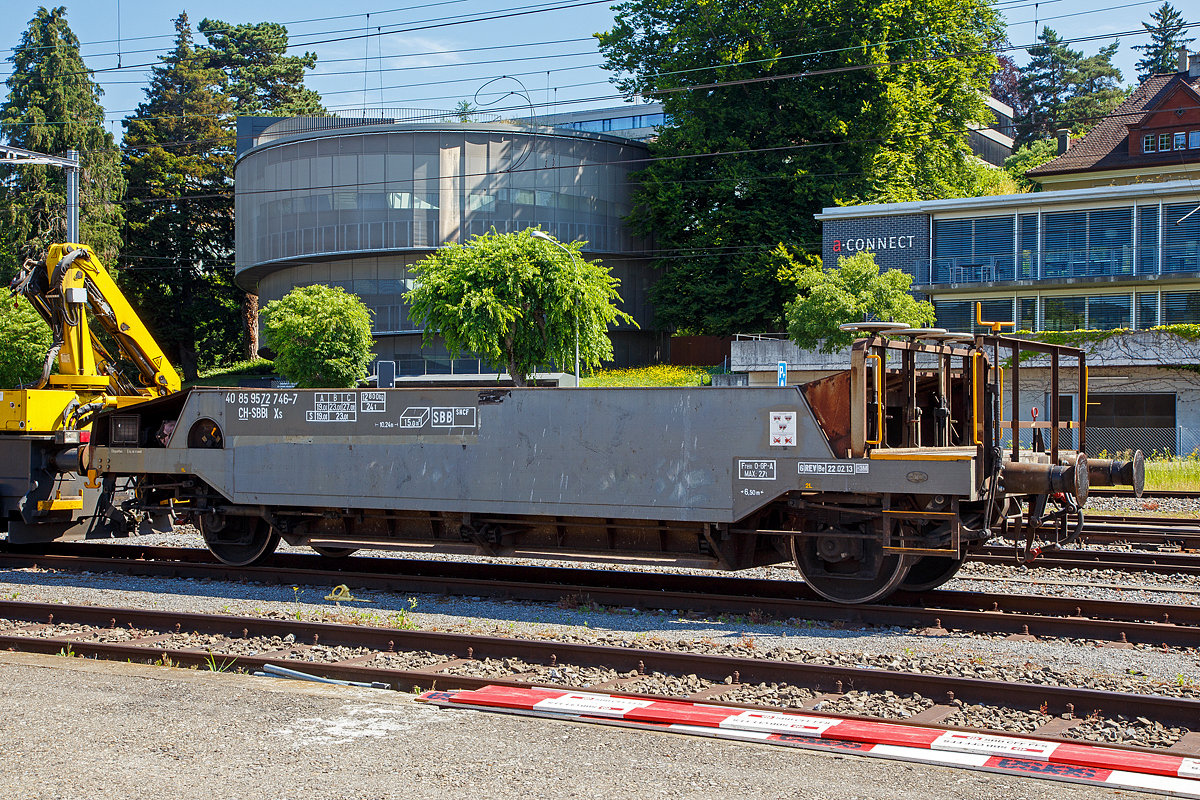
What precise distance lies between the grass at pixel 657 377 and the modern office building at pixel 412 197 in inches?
233

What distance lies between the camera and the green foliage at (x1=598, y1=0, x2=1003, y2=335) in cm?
4528

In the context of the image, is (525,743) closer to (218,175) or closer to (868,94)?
(868,94)

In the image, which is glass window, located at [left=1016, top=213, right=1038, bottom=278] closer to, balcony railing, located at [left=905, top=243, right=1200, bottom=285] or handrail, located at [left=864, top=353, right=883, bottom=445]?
balcony railing, located at [left=905, top=243, right=1200, bottom=285]

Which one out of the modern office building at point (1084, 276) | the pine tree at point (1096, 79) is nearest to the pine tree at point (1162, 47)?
the pine tree at point (1096, 79)

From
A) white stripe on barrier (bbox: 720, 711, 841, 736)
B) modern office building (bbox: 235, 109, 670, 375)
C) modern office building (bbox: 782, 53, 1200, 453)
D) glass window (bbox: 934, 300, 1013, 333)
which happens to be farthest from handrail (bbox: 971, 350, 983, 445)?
modern office building (bbox: 235, 109, 670, 375)

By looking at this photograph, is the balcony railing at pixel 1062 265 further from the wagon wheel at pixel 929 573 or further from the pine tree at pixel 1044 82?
the pine tree at pixel 1044 82

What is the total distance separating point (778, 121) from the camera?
46844 mm

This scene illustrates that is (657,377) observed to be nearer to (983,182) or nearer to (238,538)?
(983,182)

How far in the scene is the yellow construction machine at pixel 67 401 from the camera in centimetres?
1405

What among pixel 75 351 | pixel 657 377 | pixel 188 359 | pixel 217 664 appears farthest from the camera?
pixel 188 359

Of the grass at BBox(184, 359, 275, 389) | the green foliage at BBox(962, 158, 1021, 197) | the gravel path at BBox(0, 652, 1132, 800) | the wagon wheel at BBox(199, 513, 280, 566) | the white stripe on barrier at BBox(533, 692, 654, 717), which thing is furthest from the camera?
the grass at BBox(184, 359, 275, 389)

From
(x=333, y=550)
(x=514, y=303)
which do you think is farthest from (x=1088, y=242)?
(x=333, y=550)

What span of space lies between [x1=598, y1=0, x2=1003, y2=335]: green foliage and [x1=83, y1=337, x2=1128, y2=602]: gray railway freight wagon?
3573cm

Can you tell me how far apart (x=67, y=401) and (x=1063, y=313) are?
125 ft
